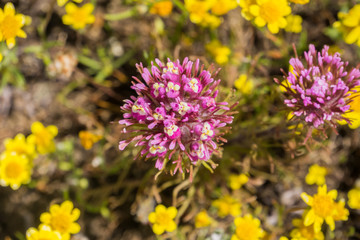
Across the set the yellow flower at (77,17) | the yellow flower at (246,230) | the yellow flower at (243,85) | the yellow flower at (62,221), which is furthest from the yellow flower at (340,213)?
the yellow flower at (77,17)

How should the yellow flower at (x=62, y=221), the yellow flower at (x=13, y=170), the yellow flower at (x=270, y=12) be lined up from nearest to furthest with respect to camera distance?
the yellow flower at (x=270, y=12), the yellow flower at (x=62, y=221), the yellow flower at (x=13, y=170)

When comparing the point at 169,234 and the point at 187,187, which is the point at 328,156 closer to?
the point at 187,187

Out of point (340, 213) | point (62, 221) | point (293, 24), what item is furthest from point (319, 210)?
point (62, 221)

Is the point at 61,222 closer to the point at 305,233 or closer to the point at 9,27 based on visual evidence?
the point at 9,27

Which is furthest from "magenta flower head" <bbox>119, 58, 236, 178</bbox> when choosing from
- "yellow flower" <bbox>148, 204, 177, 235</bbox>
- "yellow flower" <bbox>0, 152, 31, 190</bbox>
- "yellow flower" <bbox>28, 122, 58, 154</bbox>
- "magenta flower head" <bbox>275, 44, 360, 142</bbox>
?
"yellow flower" <bbox>0, 152, 31, 190</bbox>

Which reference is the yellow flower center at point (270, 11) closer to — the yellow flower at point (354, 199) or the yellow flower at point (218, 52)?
the yellow flower at point (218, 52)

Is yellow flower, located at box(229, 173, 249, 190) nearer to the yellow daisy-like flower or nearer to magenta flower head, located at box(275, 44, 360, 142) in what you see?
the yellow daisy-like flower

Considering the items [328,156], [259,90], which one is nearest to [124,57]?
[259,90]
